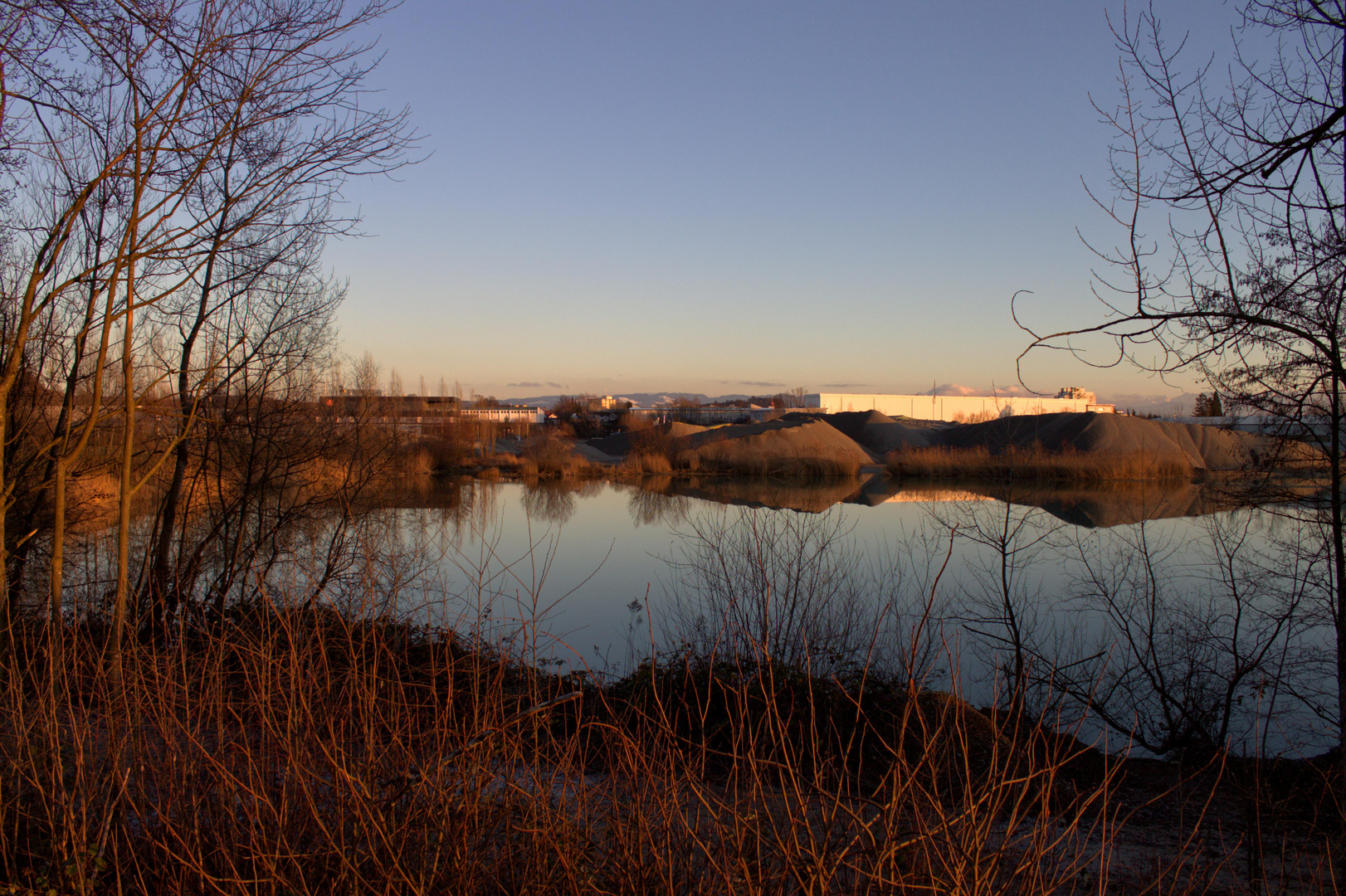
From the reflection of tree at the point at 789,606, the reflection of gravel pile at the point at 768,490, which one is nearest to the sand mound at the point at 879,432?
the reflection of gravel pile at the point at 768,490

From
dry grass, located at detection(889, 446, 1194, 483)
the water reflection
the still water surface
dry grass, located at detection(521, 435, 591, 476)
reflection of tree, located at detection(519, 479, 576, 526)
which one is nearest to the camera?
→ the still water surface

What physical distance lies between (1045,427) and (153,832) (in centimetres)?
3715

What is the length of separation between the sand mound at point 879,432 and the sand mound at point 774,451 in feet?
15.3

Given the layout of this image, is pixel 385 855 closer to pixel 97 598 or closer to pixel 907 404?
pixel 97 598

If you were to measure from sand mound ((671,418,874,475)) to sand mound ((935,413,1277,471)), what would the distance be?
5.41 meters

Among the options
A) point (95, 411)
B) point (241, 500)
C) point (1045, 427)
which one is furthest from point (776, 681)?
point (1045, 427)

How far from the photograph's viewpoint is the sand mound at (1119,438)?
98.6ft

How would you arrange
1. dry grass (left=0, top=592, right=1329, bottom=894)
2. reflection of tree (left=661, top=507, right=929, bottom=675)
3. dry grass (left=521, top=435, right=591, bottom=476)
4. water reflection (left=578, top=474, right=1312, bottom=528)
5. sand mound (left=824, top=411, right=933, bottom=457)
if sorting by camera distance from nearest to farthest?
dry grass (left=0, top=592, right=1329, bottom=894), reflection of tree (left=661, top=507, right=929, bottom=675), water reflection (left=578, top=474, right=1312, bottom=528), dry grass (left=521, top=435, right=591, bottom=476), sand mound (left=824, top=411, right=933, bottom=457)

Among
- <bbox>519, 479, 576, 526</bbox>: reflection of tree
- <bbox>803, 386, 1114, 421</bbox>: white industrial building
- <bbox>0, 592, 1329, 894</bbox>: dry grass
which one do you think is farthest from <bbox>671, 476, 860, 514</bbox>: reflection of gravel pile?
<bbox>803, 386, 1114, 421</bbox>: white industrial building

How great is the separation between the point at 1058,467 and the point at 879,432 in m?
14.5

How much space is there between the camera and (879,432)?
42719mm

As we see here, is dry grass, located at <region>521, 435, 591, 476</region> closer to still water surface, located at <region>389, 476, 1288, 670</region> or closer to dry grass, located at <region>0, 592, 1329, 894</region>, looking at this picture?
still water surface, located at <region>389, 476, 1288, 670</region>

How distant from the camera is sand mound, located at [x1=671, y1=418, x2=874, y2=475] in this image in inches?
1304

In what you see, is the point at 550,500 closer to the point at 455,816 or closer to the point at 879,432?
the point at 455,816
